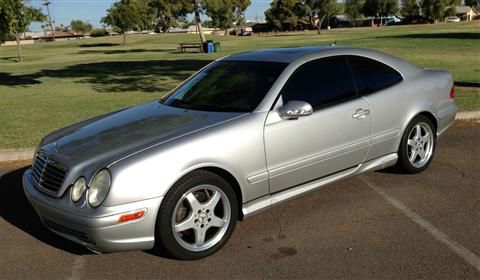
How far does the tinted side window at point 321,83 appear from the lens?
4.44 m

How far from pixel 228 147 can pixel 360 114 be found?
1.49 m

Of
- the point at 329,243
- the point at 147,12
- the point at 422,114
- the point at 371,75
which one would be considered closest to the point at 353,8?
the point at 147,12


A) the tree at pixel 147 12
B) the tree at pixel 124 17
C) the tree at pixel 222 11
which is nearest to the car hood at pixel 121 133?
the tree at pixel 124 17

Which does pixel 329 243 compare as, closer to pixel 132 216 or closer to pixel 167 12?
pixel 132 216

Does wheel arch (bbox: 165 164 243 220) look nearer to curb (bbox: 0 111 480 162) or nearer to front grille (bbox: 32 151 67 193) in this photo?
front grille (bbox: 32 151 67 193)

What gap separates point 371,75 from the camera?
505 centimetres

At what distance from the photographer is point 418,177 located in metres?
5.52

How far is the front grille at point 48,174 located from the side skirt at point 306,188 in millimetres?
1401

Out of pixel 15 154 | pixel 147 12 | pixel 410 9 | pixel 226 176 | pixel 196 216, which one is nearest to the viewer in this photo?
pixel 196 216

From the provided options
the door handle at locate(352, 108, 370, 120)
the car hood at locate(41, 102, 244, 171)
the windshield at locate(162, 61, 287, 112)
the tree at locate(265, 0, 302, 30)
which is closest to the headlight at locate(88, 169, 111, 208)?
the car hood at locate(41, 102, 244, 171)

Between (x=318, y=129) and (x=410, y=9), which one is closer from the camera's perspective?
(x=318, y=129)

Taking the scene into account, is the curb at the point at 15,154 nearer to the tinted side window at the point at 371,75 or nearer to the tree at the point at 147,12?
the tinted side window at the point at 371,75

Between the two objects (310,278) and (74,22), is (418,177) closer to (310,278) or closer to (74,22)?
(310,278)

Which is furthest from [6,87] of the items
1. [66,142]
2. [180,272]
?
[180,272]
